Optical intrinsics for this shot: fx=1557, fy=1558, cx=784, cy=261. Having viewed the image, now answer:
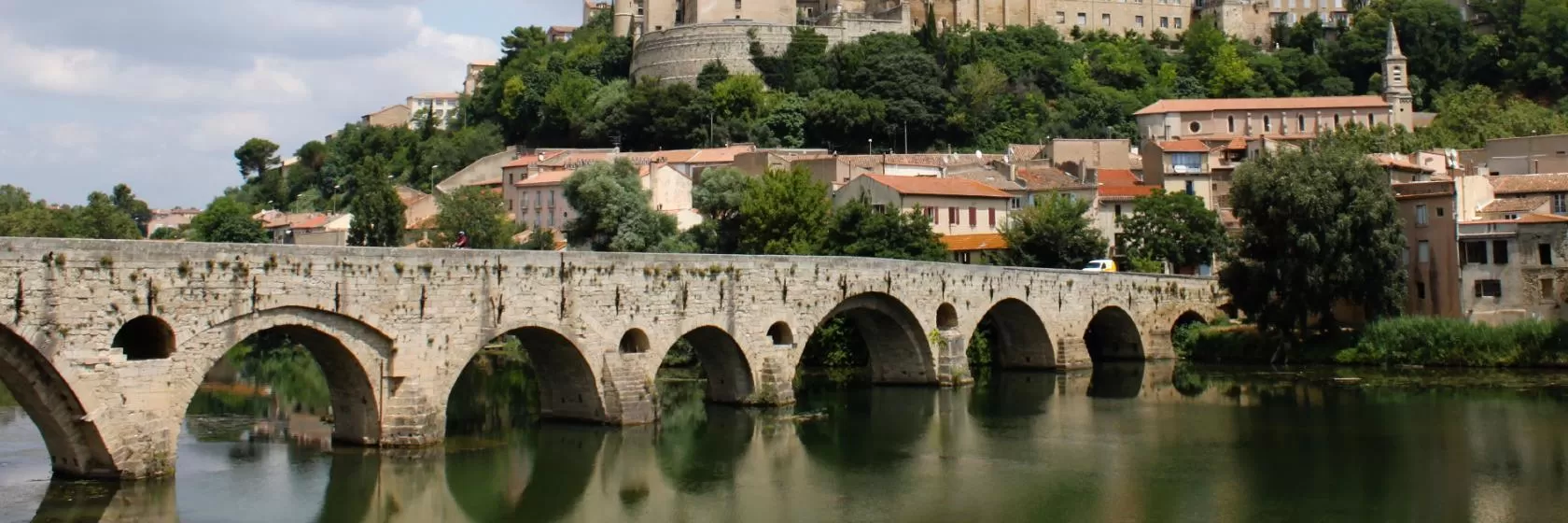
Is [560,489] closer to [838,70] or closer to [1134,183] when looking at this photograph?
[1134,183]

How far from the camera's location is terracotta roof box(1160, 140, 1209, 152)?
66750 mm

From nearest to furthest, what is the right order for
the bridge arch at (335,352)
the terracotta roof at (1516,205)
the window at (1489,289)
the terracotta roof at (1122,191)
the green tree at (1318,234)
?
the bridge arch at (335,352)
the green tree at (1318,234)
the window at (1489,289)
the terracotta roof at (1516,205)
the terracotta roof at (1122,191)

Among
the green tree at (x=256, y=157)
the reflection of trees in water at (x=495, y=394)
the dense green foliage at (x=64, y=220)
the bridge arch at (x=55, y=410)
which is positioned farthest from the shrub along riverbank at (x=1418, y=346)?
the green tree at (x=256, y=157)

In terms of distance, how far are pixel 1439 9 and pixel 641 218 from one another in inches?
2420

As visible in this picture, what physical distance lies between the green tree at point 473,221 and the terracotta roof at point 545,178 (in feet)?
21.9

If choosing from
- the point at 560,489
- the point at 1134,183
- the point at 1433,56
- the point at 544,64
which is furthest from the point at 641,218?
the point at 1433,56

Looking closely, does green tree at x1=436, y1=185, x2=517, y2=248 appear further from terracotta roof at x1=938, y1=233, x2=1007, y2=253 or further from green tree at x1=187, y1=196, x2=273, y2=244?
terracotta roof at x1=938, y1=233, x2=1007, y2=253

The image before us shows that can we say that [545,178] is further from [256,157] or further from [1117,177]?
[256,157]

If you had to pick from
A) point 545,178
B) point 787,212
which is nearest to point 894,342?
point 787,212

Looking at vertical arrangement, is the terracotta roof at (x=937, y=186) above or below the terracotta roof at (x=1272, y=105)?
below

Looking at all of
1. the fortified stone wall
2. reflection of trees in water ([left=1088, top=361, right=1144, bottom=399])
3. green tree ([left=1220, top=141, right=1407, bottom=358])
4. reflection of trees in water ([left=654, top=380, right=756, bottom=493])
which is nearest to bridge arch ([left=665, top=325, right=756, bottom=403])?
reflection of trees in water ([left=654, top=380, right=756, bottom=493])

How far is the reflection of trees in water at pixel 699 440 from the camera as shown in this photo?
28.1 m

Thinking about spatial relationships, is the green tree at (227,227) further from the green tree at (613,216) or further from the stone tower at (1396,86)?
the stone tower at (1396,86)

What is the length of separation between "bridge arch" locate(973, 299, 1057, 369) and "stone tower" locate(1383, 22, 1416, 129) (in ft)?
141
